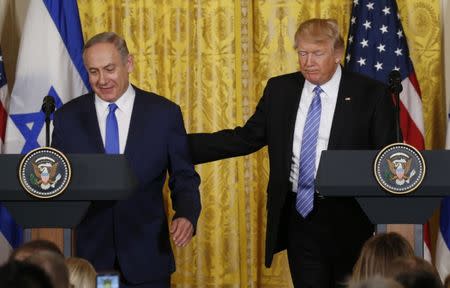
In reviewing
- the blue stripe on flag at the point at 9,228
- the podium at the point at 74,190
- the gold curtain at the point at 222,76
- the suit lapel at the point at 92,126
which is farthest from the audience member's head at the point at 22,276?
the gold curtain at the point at 222,76

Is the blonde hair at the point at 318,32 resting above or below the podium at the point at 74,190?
above

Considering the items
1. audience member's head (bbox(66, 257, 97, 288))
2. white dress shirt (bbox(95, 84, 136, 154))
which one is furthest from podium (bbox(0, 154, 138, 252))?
audience member's head (bbox(66, 257, 97, 288))

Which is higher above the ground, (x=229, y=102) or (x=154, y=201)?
(x=229, y=102)

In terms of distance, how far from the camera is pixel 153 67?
7.05 m

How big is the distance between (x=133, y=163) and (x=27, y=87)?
218 centimetres

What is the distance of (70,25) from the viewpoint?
21.6 feet

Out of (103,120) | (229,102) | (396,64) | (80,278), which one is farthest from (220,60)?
(80,278)

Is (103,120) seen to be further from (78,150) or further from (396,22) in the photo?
(396,22)

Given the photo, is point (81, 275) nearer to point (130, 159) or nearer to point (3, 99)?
point (130, 159)

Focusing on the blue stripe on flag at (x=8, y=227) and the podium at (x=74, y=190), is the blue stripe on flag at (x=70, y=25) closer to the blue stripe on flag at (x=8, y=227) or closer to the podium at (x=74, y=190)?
the blue stripe on flag at (x=8, y=227)

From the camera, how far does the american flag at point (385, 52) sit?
21.7 ft

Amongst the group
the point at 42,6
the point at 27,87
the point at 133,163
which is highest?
the point at 42,6

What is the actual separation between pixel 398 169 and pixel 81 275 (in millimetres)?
1612

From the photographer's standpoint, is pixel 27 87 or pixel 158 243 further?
pixel 27 87
